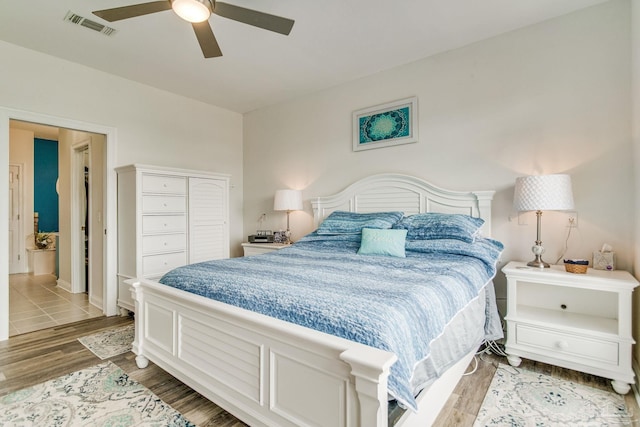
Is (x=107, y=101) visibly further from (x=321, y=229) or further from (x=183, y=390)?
(x=183, y=390)

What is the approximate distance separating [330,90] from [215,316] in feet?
10.2

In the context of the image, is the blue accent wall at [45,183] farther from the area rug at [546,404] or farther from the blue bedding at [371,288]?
the area rug at [546,404]

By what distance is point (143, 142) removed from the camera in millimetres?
3818

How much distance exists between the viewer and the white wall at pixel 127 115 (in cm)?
291

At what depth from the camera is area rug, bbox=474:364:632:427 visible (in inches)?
66.0

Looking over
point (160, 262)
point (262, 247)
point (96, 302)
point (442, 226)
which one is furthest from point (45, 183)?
point (442, 226)

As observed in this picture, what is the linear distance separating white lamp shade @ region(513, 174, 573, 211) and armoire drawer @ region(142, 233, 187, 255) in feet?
11.2

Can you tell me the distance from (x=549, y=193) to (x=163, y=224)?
3.59 meters

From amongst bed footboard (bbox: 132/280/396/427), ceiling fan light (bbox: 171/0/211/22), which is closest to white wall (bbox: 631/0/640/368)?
bed footboard (bbox: 132/280/396/427)

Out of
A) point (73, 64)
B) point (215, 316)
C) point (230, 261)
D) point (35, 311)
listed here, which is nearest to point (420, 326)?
point (215, 316)

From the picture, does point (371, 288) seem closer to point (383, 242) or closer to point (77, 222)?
point (383, 242)

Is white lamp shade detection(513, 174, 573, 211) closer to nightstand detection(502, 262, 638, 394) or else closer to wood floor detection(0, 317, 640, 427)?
nightstand detection(502, 262, 638, 394)

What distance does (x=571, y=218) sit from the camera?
8.14ft

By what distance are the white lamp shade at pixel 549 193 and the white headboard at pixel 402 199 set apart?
0.42m
